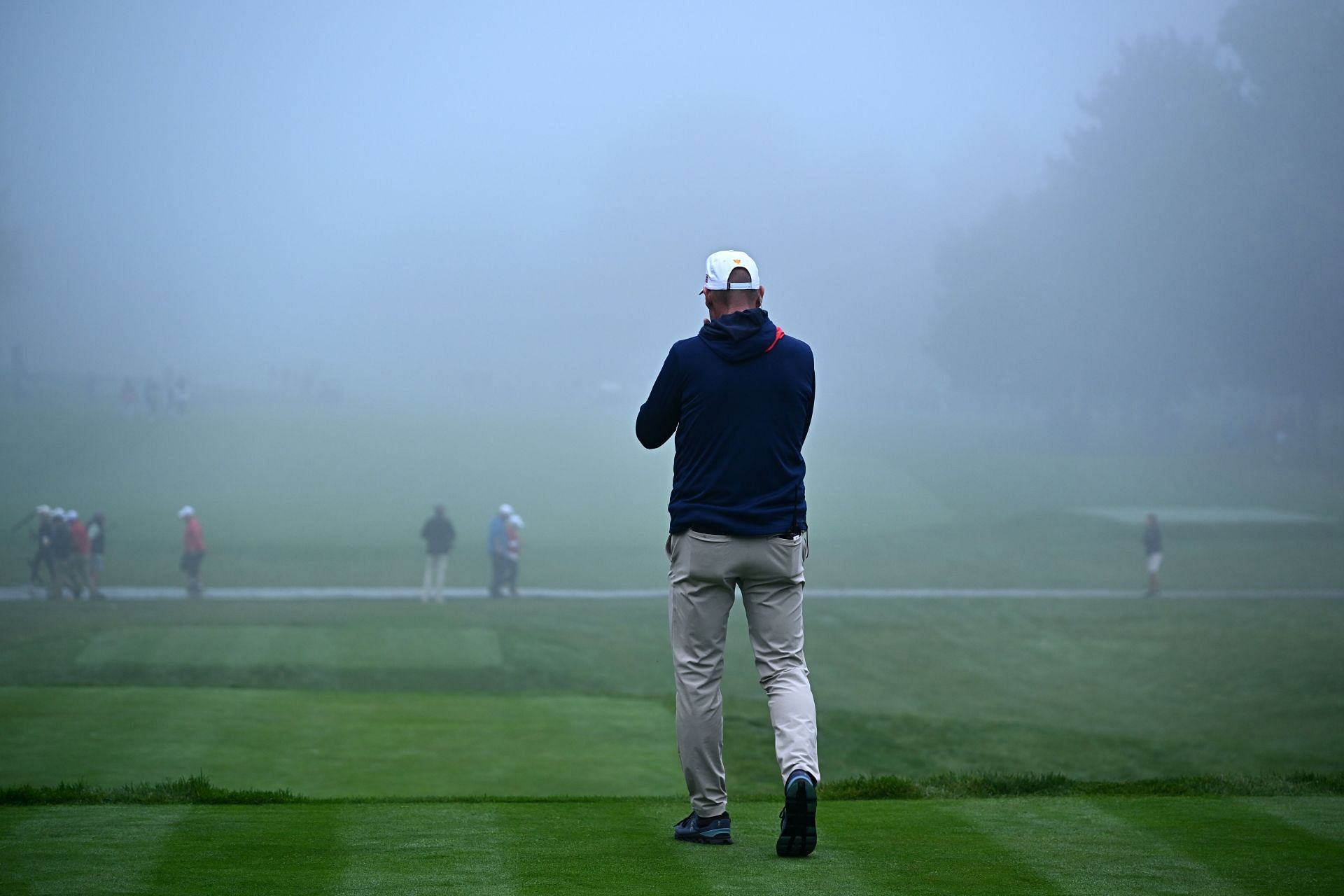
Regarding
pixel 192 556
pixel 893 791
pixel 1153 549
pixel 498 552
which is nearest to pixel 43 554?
pixel 192 556

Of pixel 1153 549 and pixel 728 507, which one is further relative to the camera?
pixel 1153 549

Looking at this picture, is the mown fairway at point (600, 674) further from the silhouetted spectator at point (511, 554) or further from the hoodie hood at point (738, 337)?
the hoodie hood at point (738, 337)

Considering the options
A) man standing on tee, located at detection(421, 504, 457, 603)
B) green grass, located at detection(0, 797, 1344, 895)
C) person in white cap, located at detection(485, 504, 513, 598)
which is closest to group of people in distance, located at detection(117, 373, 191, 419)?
man standing on tee, located at detection(421, 504, 457, 603)

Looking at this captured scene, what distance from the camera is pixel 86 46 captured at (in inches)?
1323

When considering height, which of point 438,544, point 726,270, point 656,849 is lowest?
point 656,849

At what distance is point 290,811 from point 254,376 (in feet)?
110

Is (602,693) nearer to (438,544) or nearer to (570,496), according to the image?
(438,544)

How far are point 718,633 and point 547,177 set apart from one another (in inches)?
1415

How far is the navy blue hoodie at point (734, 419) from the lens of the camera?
182 inches

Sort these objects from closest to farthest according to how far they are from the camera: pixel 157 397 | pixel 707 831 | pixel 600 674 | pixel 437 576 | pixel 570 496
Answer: pixel 707 831 < pixel 600 674 < pixel 437 576 < pixel 157 397 < pixel 570 496

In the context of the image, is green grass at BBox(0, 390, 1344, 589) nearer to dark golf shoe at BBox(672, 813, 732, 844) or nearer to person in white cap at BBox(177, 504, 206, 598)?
person in white cap at BBox(177, 504, 206, 598)

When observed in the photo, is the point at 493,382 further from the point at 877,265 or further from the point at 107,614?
the point at 107,614

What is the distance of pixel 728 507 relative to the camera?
4.61 metres

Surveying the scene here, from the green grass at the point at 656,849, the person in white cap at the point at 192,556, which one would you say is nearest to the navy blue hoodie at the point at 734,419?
the green grass at the point at 656,849
